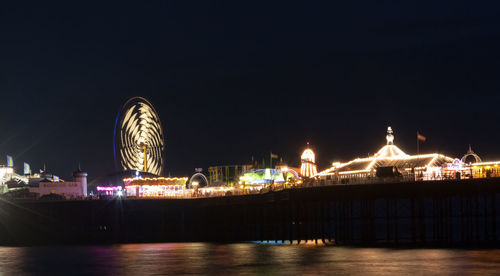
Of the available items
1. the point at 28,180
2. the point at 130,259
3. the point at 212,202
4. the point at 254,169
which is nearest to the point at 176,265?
the point at 130,259

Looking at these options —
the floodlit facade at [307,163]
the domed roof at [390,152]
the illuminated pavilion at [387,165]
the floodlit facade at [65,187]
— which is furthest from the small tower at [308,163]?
the floodlit facade at [65,187]

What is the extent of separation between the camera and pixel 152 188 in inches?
4567

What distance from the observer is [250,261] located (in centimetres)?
6456

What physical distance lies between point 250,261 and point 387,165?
1553 inches

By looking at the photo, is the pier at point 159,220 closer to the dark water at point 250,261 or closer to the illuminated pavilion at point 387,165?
the illuminated pavilion at point 387,165

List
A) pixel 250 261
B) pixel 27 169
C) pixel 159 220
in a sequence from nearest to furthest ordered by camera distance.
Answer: pixel 250 261
pixel 159 220
pixel 27 169

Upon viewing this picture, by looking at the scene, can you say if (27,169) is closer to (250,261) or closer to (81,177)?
(81,177)

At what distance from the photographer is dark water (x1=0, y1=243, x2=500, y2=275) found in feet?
187

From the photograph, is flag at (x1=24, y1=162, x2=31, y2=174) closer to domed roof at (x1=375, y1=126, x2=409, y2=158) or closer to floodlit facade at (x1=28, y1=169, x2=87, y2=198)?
floodlit facade at (x1=28, y1=169, x2=87, y2=198)

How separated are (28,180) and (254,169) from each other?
44.6 meters

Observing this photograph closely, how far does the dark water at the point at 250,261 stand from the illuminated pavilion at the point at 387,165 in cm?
1577

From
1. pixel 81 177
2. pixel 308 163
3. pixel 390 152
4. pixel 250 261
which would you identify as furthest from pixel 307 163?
pixel 250 261

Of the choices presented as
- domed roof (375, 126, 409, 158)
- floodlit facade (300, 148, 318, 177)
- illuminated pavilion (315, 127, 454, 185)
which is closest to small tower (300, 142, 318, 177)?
floodlit facade (300, 148, 318, 177)

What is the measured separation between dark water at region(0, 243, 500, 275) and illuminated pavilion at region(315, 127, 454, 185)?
1577cm
